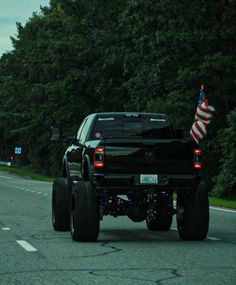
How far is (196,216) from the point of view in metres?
13.9

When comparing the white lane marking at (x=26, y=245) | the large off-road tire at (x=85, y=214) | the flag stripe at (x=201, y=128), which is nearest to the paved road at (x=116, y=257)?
the white lane marking at (x=26, y=245)

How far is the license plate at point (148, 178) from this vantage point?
13648 millimetres

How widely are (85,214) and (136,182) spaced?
0.93m

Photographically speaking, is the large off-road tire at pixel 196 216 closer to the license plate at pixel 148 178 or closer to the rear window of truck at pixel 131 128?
the license plate at pixel 148 178

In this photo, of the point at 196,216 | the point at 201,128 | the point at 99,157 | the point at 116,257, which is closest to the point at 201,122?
the point at 201,128

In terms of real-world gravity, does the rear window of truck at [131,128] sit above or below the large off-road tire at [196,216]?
above

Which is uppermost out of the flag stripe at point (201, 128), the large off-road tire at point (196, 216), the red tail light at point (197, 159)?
the flag stripe at point (201, 128)

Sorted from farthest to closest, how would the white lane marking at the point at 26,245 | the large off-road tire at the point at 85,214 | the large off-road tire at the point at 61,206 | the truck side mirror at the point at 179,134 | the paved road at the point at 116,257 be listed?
the large off-road tire at the point at 61,206, the truck side mirror at the point at 179,134, the large off-road tire at the point at 85,214, the white lane marking at the point at 26,245, the paved road at the point at 116,257

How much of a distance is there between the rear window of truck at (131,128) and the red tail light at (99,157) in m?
1.48

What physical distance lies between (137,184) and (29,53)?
58.7 metres

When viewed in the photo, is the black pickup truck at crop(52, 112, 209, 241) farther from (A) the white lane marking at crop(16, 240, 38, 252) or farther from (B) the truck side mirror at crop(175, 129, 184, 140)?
(B) the truck side mirror at crop(175, 129, 184, 140)

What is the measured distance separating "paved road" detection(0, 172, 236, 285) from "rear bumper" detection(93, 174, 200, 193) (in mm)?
856

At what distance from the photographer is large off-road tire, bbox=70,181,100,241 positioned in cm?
1352

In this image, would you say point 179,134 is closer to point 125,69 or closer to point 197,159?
point 197,159
